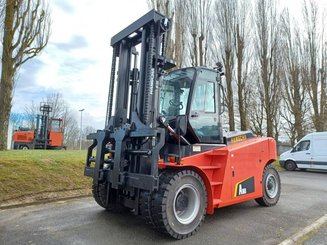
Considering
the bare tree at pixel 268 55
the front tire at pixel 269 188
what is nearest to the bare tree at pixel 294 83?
the bare tree at pixel 268 55

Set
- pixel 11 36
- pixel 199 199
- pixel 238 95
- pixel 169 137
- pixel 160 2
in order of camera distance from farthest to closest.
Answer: pixel 238 95, pixel 160 2, pixel 11 36, pixel 169 137, pixel 199 199

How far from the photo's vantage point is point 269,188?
21.4 feet

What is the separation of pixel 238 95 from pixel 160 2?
802 cm

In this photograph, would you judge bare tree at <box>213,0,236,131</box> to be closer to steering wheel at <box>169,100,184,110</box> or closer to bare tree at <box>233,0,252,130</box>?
bare tree at <box>233,0,252,130</box>

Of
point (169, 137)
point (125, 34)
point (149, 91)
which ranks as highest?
point (125, 34)

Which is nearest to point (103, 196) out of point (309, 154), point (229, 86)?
point (309, 154)

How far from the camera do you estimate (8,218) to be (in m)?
4.94

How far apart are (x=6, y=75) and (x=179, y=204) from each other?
32.0 ft

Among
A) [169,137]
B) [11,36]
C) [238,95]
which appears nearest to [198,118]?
[169,137]

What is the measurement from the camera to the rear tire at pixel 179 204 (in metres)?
3.93

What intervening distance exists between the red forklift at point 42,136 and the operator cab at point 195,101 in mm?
17331

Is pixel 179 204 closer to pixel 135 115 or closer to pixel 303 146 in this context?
pixel 135 115

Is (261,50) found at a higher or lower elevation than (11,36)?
higher

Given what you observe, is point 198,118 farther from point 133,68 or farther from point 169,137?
point 133,68
